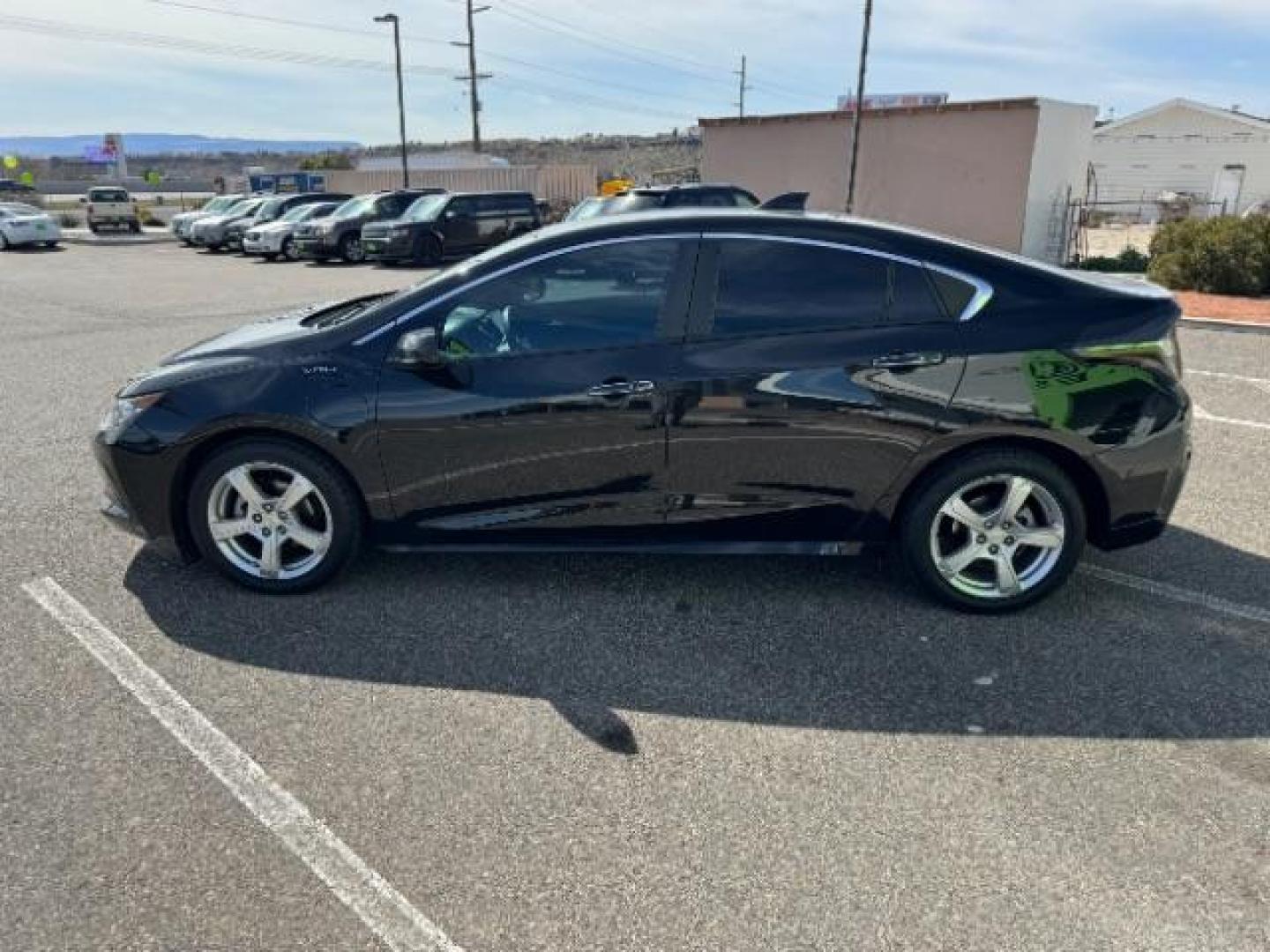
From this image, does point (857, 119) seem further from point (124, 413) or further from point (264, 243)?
point (124, 413)

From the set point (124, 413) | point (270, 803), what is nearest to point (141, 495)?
point (124, 413)

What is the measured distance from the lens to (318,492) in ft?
12.4

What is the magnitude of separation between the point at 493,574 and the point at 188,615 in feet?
4.10

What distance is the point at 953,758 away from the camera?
284 centimetres

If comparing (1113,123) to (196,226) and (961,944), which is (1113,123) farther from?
(961,944)

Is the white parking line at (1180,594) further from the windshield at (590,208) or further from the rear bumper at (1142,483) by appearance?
the windshield at (590,208)

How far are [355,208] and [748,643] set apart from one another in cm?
2210

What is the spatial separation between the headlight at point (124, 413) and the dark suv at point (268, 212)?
24898 mm

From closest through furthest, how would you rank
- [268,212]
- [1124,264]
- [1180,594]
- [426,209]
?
[1180,594]
[1124,264]
[426,209]
[268,212]

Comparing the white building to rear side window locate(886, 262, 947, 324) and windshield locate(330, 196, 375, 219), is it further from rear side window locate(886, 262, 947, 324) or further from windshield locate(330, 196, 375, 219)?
rear side window locate(886, 262, 947, 324)

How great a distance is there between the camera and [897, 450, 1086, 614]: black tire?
3.61 meters

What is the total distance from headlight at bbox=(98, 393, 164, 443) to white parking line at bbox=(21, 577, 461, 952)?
760 mm

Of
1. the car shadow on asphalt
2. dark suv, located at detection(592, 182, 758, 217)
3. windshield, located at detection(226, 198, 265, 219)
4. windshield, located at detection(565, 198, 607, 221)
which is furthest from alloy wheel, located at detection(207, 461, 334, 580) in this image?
windshield, located at detection(226, 198, 265, 219)

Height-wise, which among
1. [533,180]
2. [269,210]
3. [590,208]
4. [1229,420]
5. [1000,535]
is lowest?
[1229,420]
